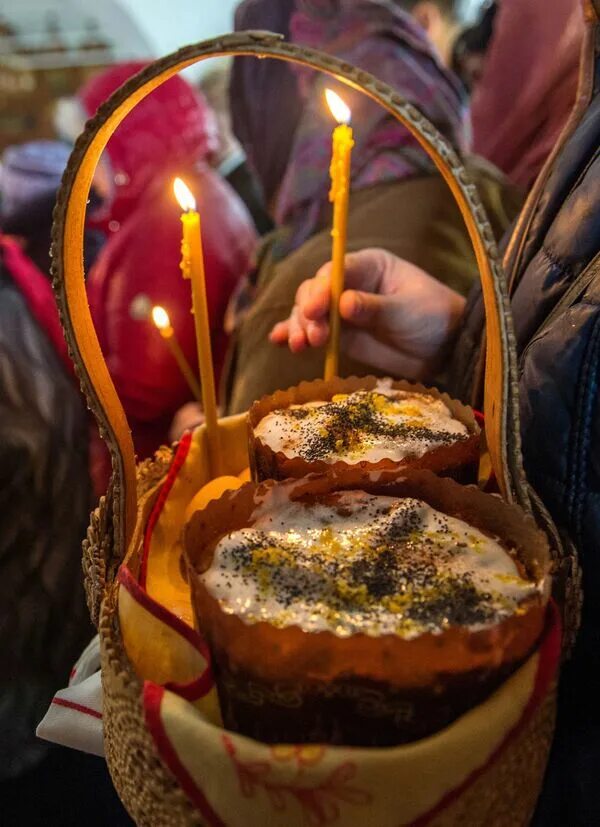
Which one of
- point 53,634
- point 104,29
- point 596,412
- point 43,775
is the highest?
point 104,29

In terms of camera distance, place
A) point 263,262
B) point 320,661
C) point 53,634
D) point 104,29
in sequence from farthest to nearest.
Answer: point 104,29 < point 263,262 < point 53,634 < point 320,661

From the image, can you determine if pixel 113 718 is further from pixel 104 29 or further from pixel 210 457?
pixel 104 29

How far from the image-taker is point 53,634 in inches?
39.6

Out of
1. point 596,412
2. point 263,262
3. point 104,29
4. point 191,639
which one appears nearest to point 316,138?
point 263,262

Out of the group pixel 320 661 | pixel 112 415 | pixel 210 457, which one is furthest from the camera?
pixel 210 457

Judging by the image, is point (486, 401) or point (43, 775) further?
point (43, 775)

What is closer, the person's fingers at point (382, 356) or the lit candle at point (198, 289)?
the lit candle at point (198, 289)

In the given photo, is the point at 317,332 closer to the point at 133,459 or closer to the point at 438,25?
the point at 133,459

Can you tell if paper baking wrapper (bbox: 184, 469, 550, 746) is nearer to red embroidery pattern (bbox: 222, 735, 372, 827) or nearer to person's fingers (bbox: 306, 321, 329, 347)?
red embroidery pattern (bbox: 222, 735, 372, 827)

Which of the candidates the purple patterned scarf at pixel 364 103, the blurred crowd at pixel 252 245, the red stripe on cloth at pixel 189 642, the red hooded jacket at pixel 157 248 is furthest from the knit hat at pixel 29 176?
the red stripe on cloth at pixel 189 642

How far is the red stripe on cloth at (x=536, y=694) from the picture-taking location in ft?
1.18

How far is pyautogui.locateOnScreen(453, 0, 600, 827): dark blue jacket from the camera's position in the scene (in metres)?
0.49

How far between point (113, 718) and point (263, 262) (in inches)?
34.4

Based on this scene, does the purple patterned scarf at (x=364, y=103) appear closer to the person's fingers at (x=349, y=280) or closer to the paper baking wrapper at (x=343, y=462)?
the person's fingers at (x=349, y=280)
